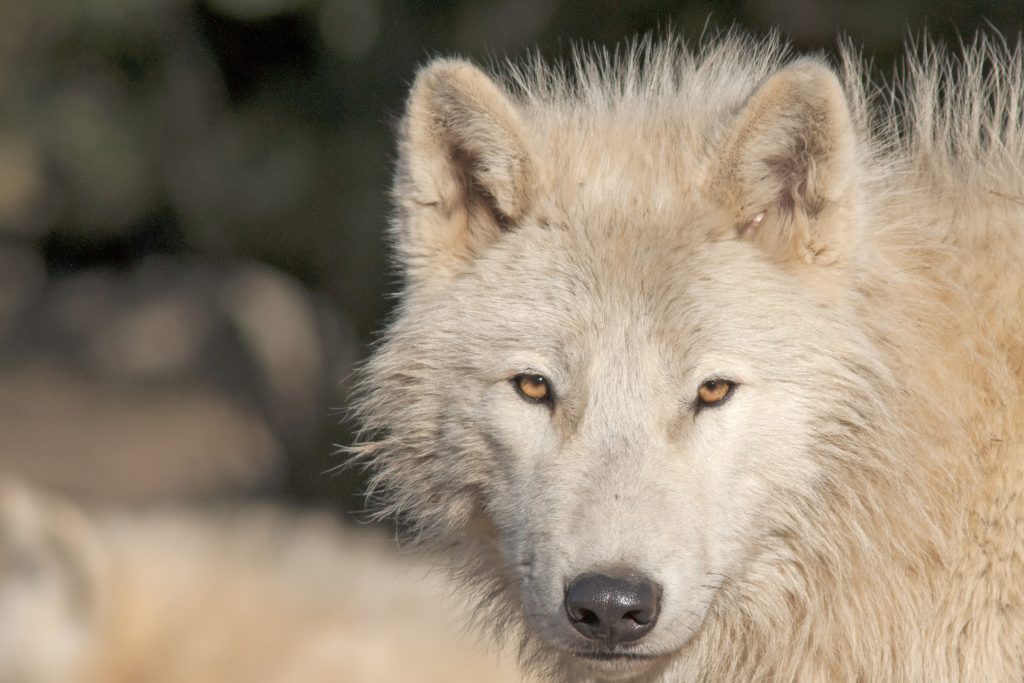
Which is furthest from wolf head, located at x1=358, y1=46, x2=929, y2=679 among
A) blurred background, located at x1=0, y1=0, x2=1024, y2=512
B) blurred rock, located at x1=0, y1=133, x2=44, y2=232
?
blurred rock, located at x1=0, y1=133, x2=44, y2=232

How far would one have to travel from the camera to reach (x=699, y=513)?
12.2 feet

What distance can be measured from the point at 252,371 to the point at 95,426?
1.96m

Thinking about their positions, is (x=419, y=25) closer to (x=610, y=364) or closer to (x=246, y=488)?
(x=246, y=488)

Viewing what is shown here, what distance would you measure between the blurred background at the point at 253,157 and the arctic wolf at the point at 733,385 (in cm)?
358

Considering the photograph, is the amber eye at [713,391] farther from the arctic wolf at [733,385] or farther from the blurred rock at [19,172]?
the blurred rock at [19,172]

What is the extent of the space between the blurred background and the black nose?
4166 millimetres

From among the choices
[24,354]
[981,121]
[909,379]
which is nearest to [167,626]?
[909,379]

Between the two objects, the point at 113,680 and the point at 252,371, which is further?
the point at 252,371

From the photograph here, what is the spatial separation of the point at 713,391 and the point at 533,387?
0.55 m

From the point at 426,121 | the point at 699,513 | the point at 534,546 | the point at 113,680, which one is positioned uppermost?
the point at 426,121

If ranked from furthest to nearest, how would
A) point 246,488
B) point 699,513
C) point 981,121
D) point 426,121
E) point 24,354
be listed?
1. point 24,354
2. point 246,488
3. point 981,121
4. point 426,121
5. point 699,513

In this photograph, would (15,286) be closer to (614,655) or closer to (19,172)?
(19,172)

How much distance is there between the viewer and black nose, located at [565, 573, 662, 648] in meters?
3.56

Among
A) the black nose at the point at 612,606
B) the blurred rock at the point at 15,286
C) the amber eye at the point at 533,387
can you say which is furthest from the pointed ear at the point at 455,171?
the blurred rock at the point at 15,286
